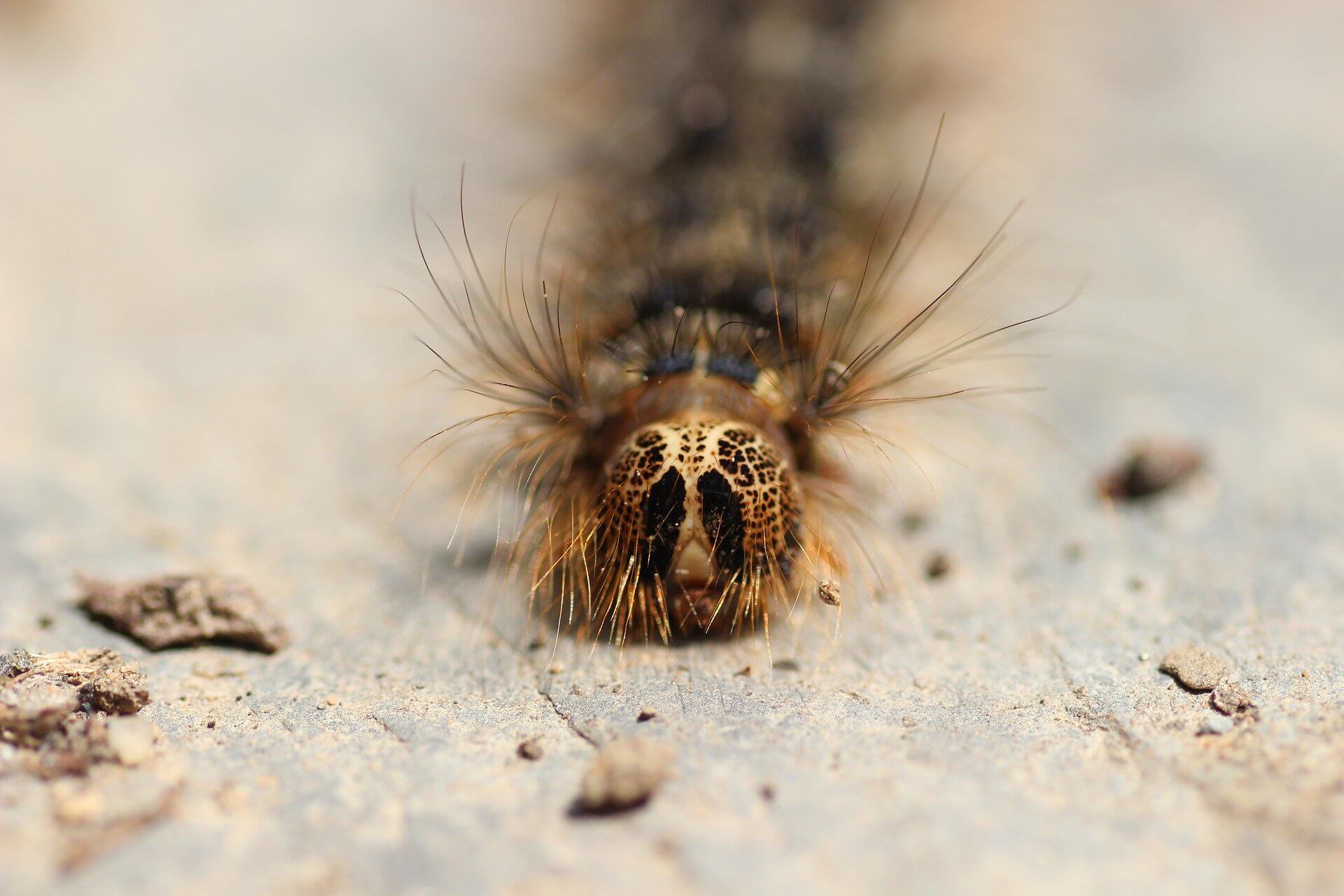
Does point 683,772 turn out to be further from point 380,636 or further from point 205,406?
point 205,406

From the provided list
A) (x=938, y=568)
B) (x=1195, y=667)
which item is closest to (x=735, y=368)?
(x=938, y=568)

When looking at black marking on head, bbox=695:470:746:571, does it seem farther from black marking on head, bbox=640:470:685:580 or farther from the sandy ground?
the sandy ground

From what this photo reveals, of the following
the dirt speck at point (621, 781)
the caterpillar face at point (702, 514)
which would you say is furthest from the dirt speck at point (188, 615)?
the dirt speck at point (621, 781)

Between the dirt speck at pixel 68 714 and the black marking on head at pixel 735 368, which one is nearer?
the dirt speck at pixel 68 714

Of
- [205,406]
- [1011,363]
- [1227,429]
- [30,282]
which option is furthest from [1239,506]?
[30,282]

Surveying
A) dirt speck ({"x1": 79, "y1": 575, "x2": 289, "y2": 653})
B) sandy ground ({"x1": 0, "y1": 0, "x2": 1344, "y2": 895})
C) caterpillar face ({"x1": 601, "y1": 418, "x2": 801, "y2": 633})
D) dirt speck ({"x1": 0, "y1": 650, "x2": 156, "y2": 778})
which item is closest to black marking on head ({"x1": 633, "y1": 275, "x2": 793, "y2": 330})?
caterpillar face ({"x1": 601, "y1": 418, "x2": 801, "y2": 633})

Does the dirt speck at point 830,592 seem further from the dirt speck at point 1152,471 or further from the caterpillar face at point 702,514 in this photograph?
the dirt speck at point 1152,471
